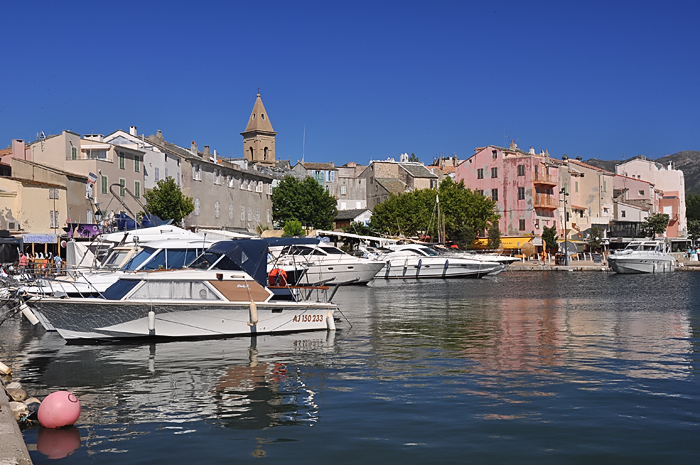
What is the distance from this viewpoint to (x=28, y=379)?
16906 millimetres

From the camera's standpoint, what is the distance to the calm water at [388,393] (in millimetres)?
11344

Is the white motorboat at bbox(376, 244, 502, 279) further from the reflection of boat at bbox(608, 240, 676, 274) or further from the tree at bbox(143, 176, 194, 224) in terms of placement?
the tree at bbox(143, 176, 194, 224)

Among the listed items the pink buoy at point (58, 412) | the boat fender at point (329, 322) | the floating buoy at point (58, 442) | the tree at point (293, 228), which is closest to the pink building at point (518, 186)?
the tree at point (293, 228)

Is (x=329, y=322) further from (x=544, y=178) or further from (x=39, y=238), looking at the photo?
(x=544, y=178)

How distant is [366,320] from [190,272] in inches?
332

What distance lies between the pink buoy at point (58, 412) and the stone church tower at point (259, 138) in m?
133

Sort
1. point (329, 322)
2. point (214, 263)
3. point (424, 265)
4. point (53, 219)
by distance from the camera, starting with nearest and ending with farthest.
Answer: point (214, 263) < point (329, 322) < point (53, 219) < point (424, 265)

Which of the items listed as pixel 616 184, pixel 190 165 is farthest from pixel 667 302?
pixel 616 184

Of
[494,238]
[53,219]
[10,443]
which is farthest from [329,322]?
[494,238]

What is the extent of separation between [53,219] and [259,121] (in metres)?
96.7

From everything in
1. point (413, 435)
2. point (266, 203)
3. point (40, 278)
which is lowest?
point (413, 435)

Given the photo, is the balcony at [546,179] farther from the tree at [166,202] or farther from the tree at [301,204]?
the tree at [166,202]

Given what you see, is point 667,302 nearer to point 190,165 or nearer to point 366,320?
point 366,320

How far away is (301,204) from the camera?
93.6 meters
